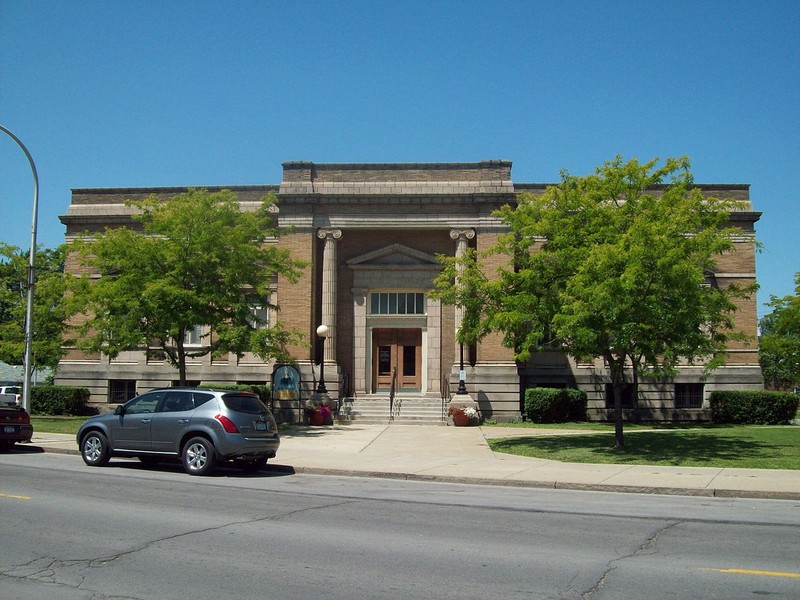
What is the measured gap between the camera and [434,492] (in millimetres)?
13547

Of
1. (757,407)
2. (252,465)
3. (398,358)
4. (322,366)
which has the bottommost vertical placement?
(252,465)

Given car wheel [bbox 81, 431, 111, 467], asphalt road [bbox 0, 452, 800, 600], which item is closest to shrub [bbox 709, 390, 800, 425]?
asphalt road [bbox 0, 452, 800, 600]

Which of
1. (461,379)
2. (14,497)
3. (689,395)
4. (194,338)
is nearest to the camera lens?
(14,497)

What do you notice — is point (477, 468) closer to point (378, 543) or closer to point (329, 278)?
point (378, 543)

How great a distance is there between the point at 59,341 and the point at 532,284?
2010cm

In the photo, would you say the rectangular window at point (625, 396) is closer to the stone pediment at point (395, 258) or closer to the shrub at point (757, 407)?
the shrub at point (757, 407)

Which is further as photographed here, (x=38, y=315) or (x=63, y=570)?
(x=38, y=315)

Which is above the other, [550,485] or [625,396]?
[625,396]

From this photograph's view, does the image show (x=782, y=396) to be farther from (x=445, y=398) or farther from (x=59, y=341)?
(x=59, y=341)

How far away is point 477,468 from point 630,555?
8.43m

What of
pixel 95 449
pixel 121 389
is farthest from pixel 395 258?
pixel 95 449

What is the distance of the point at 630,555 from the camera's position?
26.9ft

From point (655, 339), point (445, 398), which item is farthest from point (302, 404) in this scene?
point (655, 339)

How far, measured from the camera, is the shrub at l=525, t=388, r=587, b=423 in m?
29.0
